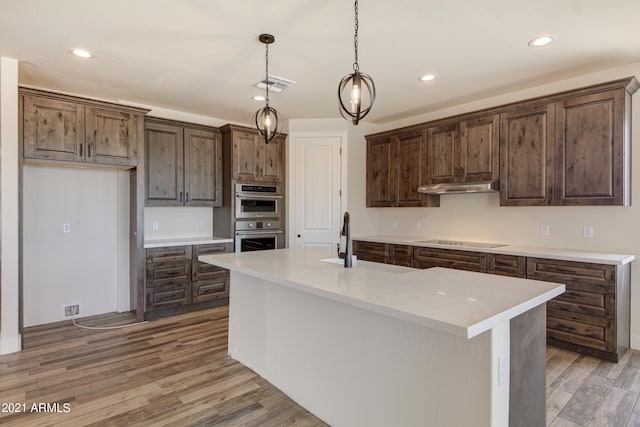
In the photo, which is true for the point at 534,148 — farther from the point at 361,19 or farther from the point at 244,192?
the point at 244,192

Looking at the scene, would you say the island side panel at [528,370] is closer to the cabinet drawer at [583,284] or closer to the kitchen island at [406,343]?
the kitchen island at [406,343]

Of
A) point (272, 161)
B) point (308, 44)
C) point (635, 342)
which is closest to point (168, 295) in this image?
point (272, 161)

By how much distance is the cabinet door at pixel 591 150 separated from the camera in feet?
9.91

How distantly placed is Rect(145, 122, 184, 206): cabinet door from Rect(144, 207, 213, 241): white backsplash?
0.31 meters

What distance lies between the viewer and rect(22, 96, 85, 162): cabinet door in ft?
10.8

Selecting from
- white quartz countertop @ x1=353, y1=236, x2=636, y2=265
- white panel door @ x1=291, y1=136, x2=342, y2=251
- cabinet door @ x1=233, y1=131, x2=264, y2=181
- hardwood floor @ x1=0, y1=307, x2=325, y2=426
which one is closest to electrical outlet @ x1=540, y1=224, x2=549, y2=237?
white quartz countertop @ x1=353, y1=236, x2=636, y2=265

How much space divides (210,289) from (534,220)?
3.92 m

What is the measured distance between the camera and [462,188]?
4.00m

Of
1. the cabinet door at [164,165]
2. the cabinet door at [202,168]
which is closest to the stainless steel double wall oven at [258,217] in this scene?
the cabinet door at [202,168]

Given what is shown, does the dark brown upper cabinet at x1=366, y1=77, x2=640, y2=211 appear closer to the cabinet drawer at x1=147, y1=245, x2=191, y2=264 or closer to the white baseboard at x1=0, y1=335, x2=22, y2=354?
the cabinet drawer at x1=147, y1=245, x2=191, y2=264

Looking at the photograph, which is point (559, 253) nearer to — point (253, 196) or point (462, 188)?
point (462, 188)

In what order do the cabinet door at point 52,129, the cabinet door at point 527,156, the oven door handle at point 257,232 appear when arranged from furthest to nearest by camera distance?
the oven door handle at point 257,232, the cabinet door at point 527,156, the cabinet door at point 52,129

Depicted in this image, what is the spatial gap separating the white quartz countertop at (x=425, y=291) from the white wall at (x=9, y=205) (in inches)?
86.7

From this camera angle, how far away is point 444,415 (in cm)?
156
